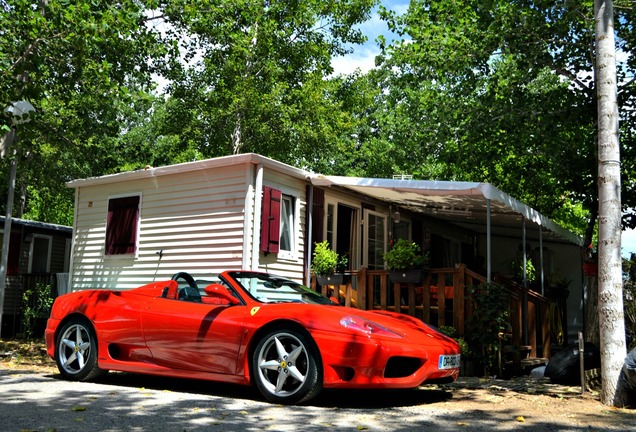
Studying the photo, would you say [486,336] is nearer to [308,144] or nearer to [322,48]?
[308,144]

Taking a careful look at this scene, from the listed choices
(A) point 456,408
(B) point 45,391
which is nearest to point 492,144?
(A) point 456,408

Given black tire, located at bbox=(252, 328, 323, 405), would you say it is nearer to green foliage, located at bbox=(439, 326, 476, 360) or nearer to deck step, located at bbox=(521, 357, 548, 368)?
green foliage, located at bbox=(439, 326, 476, 360)

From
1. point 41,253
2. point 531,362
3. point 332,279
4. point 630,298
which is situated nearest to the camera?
point 630,298

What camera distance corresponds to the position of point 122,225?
12586mm

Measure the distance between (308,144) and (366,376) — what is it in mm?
17817

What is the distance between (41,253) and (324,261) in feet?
37.3

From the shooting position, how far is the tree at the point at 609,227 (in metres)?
6.33

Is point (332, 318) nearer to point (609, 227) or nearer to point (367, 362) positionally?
point (367, 362)

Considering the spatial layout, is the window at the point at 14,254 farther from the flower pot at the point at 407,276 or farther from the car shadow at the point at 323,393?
the flower pot at the point at 407,276

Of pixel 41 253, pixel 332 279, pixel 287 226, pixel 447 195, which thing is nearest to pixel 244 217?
pixel 287 226

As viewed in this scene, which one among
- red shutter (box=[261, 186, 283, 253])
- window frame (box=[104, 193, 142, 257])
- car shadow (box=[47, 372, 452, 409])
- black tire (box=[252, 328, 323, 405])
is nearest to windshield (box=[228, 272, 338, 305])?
black tire (box=[252, 328, 323, 405])

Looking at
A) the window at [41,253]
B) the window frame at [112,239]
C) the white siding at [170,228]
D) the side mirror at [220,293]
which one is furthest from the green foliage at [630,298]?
the window at [41,253]

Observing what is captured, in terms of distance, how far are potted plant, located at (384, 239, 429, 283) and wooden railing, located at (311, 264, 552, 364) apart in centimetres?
19

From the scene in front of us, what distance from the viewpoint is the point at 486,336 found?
8.77 m
